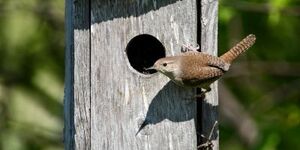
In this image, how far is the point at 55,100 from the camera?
7852 millimetres

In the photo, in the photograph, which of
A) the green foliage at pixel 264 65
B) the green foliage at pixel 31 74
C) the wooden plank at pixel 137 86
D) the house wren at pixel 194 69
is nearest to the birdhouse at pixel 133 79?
the wooden plank at pixel 137 86

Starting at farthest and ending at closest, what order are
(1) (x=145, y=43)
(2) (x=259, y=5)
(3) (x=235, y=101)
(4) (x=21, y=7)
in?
(3) (x=235, y=101)
(4) (x=21, y=7)
(2) (x=259, y=5)
(1) (x=145, y=43)

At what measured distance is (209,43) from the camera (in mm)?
4621

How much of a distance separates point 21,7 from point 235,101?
2043mm

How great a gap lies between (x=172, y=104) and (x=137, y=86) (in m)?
0.19

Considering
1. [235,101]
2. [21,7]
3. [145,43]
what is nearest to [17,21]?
[21,7]

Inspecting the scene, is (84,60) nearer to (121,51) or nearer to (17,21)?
(121,51)

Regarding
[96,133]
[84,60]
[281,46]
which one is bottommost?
[96,133]

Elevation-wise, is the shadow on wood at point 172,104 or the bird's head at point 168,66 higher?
the bird's head at point 168,66

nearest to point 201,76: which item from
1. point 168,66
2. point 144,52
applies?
point 168,66

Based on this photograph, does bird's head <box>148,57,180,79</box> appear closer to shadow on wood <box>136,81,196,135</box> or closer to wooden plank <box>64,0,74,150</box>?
shadow on wood <box>136,81,196,135</box>

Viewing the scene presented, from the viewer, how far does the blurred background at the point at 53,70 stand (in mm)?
7699

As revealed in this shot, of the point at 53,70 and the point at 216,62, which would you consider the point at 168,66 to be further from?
the point at 53,70

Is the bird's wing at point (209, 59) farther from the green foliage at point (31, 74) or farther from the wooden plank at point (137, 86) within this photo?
the green foliage at point (31, 74)
